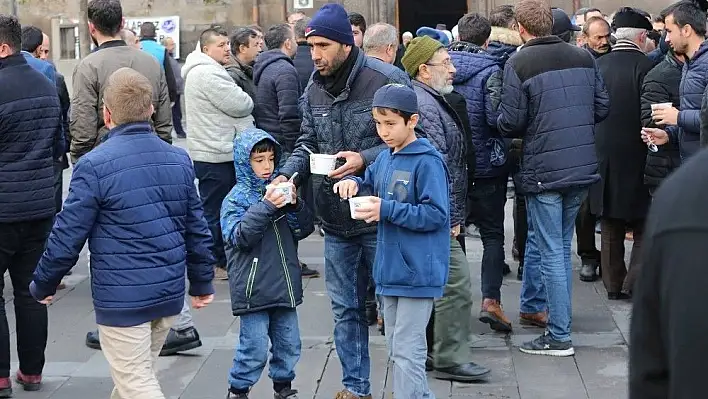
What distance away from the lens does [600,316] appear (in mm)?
7734

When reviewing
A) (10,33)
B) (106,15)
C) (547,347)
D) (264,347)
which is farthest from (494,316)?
(10,33)

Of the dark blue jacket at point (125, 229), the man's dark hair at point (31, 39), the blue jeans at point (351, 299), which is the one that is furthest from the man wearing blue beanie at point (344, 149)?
the man's dark hair at point (31, 39)

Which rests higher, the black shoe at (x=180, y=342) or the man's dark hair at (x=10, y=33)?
the man's dark hair at (x=10, y=33)

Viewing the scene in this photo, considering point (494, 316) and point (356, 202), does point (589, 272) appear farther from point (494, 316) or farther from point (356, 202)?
point (356, 202)

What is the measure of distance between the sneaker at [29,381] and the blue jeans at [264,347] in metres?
1.28

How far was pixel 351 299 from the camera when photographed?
5.72 metres

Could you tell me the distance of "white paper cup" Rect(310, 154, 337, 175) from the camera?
534 centimetres

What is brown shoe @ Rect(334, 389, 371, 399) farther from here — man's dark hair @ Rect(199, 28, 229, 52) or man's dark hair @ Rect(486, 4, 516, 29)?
man's dark hair @ Rect(199, 28, 229, 52)

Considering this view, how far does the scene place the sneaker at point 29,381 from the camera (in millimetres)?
6301

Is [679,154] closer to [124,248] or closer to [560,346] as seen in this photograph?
[560,346]

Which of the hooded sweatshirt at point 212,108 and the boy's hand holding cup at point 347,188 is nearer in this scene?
the boy's hand holding cup at point 347,188

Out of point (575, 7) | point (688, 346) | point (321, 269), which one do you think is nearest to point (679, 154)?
point (321, 269)

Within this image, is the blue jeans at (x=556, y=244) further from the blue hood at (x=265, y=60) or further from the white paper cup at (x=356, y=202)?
the blue hood at (x=265, y=60)

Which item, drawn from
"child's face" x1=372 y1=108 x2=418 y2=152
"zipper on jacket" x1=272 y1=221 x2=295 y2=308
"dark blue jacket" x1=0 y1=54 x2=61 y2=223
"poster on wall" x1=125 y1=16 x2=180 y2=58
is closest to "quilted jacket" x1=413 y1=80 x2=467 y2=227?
"child's face" x1=372 y1=108 x2=418 y2=152
